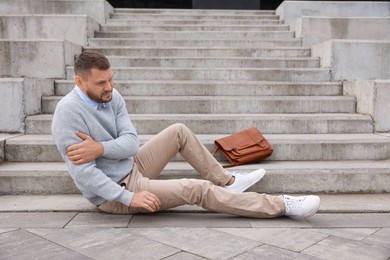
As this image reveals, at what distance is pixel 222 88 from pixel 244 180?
237cm

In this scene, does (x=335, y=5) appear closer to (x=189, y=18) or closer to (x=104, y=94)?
(x=189, y=18)

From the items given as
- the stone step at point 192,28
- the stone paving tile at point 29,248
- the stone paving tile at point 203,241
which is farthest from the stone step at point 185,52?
the stone paving tile at point 29,248

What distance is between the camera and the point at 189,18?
31.4 ft

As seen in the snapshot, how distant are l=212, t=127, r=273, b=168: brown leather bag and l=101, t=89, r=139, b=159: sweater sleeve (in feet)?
4.07

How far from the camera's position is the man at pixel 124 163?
3.12 meters

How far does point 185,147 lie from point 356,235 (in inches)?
61.9

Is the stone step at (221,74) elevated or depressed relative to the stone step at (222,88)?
elevated

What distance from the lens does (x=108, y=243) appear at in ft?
9.65

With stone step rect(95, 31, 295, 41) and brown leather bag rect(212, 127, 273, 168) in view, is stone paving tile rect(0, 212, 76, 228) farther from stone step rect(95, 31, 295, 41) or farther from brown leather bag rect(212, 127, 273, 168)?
stone step rect(95, 31, 295, 41)

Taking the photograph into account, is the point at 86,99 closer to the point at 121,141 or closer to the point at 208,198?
the point at 121,141

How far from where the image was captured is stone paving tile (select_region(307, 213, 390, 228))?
3.31m

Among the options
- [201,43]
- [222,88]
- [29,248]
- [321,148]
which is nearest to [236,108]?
[222,88]

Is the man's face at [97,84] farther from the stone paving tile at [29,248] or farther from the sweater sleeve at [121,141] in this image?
the stone paving tile at [29,248]

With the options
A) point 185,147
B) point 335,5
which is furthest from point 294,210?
point 335,5
